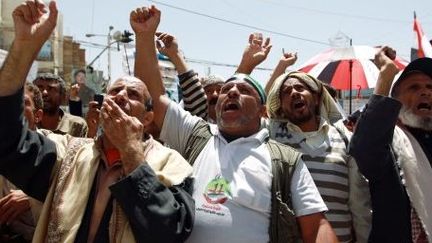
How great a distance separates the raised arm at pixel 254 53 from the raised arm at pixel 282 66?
24 cm

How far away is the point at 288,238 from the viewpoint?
2.25 m

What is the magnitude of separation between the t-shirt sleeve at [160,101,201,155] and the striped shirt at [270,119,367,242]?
60 centimetres

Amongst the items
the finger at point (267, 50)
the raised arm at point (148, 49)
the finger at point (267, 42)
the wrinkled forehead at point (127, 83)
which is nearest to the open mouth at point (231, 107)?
the raised arm at point (148, 49)

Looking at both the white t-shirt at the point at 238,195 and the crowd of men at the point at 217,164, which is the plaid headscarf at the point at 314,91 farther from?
the white t-shirt at the point at 238,195

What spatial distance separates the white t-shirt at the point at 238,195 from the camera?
2262 millimetres

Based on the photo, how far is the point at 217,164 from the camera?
2.42 m

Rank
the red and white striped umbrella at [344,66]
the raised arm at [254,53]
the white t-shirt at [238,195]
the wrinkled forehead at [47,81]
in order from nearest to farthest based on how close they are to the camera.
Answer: the white t-shirt at [238,195], the raised arm at [254,53], the wrinkled forehead at [47,81], the red and white striped umbrella at [344,66]

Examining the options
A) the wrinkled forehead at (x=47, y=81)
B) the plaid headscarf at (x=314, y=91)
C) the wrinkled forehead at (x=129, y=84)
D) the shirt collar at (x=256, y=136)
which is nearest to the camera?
the wrinkled forehead at (x=129, y=84)

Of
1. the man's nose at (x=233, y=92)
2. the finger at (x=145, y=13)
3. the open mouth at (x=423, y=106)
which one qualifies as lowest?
the man's nose at (x=233, y=92)

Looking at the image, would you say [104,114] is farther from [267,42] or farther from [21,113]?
[267,42]

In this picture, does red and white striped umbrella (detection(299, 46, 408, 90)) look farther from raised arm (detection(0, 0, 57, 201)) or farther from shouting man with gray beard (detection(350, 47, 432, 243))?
raised arm (detection(0, 0, 57, 201))

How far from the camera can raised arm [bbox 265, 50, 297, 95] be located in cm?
390

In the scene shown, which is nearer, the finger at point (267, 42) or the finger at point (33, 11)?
the finger at point (33, 11)

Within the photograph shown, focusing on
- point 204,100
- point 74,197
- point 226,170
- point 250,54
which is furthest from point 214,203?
point 250,54
